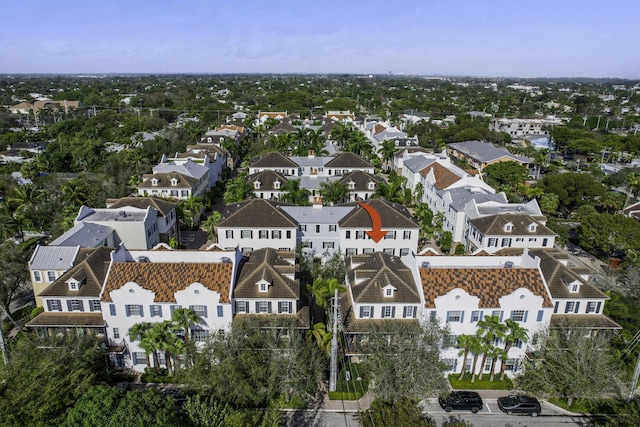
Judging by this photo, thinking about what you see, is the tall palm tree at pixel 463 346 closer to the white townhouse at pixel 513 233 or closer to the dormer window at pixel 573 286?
the dormer window at pixel 573 286

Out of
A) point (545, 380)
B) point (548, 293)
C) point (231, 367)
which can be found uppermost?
point (548, 293)

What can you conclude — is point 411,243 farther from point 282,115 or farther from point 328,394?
point 282,115

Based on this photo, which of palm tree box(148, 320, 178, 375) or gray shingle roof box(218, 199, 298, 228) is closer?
palm tree box(148, 320, 178, 375)

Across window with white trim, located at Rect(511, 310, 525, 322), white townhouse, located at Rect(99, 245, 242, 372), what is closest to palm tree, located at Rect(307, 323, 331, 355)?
white townhouse, located at Rect(99, 245, 242, 372)

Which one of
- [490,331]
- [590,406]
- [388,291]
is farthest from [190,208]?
[590,406]

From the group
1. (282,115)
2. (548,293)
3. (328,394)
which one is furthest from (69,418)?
(282,115)

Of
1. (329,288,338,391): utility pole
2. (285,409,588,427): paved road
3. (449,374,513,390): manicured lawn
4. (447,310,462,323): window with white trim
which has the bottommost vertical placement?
(285,409,588,427): paved road

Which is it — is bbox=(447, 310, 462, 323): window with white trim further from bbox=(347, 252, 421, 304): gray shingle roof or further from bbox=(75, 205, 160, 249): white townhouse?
bbox=(75, 205, 160, 249): white townhouse

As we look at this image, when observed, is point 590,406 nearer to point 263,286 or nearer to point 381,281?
point 381,281
